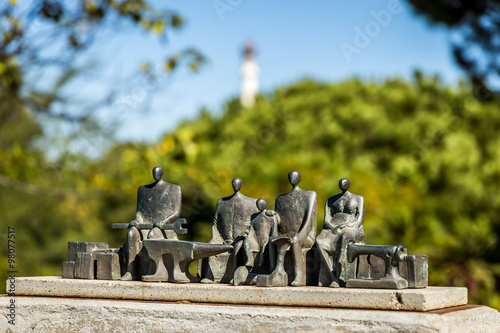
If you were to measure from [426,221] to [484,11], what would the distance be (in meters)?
4.83

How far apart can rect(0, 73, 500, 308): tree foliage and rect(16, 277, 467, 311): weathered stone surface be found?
108 inches

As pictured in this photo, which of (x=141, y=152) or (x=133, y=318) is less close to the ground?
(x=141, y=152)

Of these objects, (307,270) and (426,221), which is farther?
(426,221)

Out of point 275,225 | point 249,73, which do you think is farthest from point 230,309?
point 249,73

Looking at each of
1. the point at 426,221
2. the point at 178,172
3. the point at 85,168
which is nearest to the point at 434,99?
the point at 426,221

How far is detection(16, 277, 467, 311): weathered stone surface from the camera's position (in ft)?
22.7

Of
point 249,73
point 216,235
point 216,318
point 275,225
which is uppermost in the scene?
point 249,73

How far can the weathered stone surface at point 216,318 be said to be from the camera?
6.75m

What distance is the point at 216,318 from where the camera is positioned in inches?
286

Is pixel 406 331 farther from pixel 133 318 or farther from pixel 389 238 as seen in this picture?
pixel 389 238

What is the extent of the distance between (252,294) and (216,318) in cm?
42

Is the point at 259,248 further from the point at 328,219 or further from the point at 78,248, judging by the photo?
the point at 78,248

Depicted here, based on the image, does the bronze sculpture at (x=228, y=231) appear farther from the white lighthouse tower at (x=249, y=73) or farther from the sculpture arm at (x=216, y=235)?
the white lighthouse tower at (x=249, y=73)

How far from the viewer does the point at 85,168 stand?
1202cm
